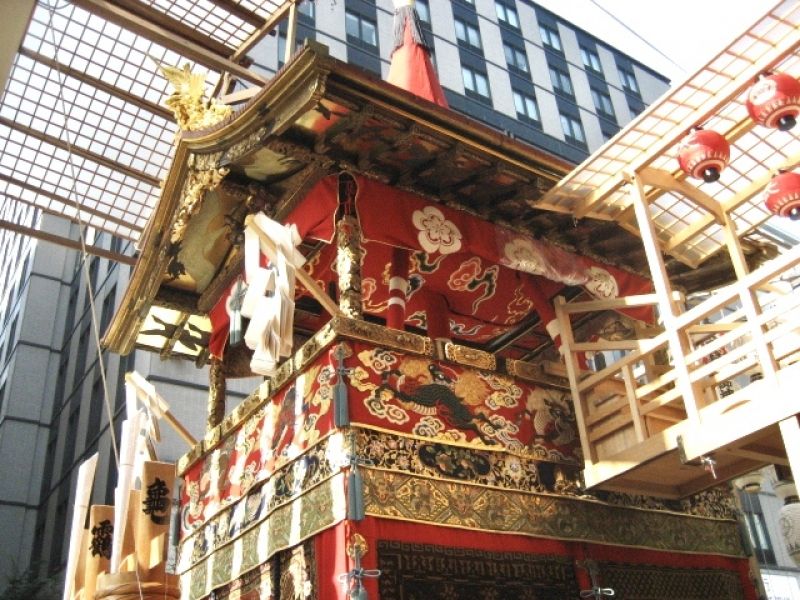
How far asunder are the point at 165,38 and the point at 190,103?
9.31 ft

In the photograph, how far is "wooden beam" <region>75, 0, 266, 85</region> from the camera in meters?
10.4

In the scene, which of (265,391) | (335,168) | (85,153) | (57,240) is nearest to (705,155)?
(335,168)

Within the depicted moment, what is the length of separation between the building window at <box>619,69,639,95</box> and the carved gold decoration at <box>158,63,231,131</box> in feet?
99.5

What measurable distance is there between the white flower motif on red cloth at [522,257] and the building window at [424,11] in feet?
73.0

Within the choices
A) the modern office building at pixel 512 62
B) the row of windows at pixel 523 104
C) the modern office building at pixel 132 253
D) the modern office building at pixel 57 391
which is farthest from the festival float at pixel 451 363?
the row of windows at pixel 523 104

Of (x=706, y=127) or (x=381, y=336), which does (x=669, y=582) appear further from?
(x=706, y=127)

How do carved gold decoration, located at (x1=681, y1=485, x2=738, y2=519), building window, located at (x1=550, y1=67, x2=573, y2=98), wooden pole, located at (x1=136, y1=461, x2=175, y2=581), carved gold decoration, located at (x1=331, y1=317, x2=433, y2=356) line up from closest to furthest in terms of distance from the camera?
wooden pole, located at (x1=136, y1=461, x2=175, y2=581) < carved gold decoration, located at (x1=331, y1=317, x2=433, y2=356) < carved gold decoration, located at (x1=681, y1=485, x2=738, y2=519) < building window, located at (x1=550, y1=67, x2=573, y2=98)

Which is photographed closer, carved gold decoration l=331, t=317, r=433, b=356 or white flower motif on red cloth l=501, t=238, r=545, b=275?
Result: carved gold decoration l=331, t=317, r=433, b=356

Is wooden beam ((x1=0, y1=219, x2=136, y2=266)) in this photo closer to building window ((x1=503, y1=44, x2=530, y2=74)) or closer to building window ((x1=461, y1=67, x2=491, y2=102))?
building window ((x1=461, y1=67, x2=491, y2=102))

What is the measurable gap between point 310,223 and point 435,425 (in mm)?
2427

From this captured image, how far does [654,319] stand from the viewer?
32.3 feet

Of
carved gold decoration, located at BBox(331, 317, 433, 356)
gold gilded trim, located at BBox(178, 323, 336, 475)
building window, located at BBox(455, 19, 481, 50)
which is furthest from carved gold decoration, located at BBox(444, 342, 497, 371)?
building window, located at BBox(455, 19, 481, 50)

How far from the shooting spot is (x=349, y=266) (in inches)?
298

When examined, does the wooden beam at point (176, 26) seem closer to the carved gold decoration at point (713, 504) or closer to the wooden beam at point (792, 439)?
the carved gold decoration at point (713, 504)
